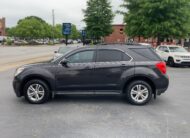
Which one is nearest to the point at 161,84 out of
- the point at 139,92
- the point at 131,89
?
the point at 139,92

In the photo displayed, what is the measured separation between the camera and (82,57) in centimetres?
799

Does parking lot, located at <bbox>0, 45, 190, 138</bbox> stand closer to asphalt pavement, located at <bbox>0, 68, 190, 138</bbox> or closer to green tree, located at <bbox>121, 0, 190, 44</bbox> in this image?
asphalt pavement, located at <bbox>0, 68, 190, 138</bbox>

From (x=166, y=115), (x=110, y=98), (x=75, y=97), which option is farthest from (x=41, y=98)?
(x=166, y=115)

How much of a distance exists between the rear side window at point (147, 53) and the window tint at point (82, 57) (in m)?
1.18

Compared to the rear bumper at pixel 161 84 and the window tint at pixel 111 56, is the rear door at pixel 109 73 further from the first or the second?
the rear bumper at pixel 161 84

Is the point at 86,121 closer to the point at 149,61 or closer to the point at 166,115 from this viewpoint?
the point at 166,115

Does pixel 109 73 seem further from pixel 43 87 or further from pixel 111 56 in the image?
pixel 43 87

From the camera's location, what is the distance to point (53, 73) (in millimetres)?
7840

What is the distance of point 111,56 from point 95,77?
734 millimetres

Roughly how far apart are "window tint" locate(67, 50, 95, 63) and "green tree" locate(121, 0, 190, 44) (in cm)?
1662

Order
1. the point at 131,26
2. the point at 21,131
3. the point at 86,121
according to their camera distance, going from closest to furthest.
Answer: the point at 21,131, the point at 86,121, the point at 131,26

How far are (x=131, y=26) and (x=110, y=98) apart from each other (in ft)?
64.2

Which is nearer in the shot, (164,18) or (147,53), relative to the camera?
(147,53)

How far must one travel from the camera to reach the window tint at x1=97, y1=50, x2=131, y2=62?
7.95 metres
